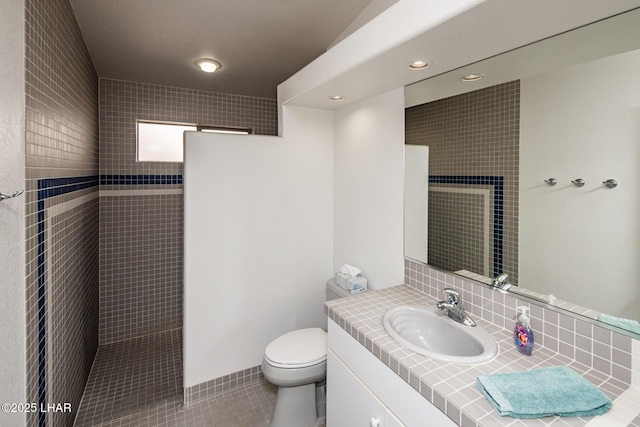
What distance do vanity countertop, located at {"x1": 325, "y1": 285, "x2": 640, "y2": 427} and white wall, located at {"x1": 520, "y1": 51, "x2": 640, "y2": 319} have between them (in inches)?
9.3

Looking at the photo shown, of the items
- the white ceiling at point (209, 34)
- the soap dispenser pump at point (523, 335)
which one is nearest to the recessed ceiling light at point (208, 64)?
the white ceiling at point (209, 34)

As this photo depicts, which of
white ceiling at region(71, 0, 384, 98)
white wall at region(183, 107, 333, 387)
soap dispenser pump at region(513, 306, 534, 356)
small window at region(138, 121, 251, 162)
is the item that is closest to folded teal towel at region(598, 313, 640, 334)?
soap dispenser pump at region(513, 306, 534, 356)

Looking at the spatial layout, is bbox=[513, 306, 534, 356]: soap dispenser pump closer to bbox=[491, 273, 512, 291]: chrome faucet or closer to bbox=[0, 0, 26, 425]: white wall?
bbox=[491, 273, 512, 291]: chrome faucet

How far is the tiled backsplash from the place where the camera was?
1.01 meters

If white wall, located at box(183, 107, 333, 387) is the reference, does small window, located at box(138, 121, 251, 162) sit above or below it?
above

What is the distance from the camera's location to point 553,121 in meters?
1.23

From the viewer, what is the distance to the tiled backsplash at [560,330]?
1.01 m

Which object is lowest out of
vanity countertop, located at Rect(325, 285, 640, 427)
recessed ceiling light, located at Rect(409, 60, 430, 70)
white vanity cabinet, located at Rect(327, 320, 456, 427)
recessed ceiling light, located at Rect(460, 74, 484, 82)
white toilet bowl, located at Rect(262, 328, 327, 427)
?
white toilet bowl, located at Rect(262, 328, 327, 427)

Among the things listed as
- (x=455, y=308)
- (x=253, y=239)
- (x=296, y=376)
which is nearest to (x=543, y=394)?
(x=455, y=308)

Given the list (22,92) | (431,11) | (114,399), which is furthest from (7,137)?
(114,399)

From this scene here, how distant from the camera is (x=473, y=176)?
1542 millimetres

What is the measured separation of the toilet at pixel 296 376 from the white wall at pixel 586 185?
3.89ft

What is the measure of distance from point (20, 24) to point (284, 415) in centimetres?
213

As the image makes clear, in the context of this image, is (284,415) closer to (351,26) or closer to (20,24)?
(20,24)
